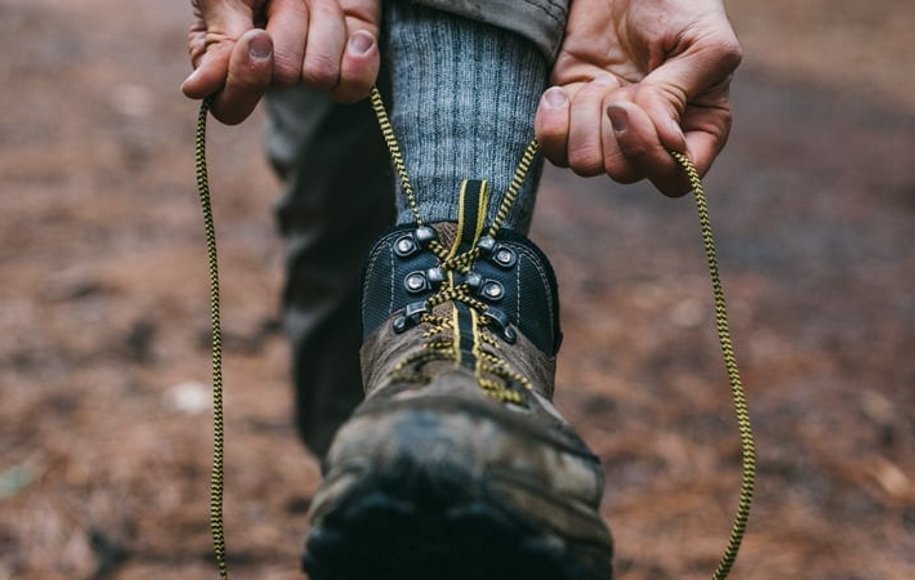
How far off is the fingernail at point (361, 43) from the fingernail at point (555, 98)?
0.21 m

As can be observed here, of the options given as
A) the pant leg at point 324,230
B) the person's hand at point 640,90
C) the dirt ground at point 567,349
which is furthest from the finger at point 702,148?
the dirt ground at point 567,349

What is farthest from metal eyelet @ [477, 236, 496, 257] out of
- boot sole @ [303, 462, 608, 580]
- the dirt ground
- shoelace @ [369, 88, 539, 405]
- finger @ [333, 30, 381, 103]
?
the dirt ground

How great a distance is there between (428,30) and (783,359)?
2.06m

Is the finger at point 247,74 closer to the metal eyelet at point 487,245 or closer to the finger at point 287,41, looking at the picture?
the finger at point 287,41

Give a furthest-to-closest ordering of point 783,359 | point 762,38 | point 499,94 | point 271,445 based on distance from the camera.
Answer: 1. point 762,38
2. point 783,359
3. point 271,445
4. point 499,94

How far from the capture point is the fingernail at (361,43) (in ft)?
3.91

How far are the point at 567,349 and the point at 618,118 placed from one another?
2010 millimetres

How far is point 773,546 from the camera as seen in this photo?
2.19 metres

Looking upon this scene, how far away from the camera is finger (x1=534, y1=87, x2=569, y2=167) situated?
1.14m

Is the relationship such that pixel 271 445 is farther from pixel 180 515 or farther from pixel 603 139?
pixel 603 139

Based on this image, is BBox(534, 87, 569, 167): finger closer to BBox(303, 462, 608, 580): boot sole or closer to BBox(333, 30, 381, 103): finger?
BBox(333, 30, 381, 103): finger

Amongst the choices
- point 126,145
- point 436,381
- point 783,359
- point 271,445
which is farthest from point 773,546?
point 126,145

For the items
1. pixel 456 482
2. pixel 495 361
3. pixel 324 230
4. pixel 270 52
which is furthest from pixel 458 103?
pixel 324 230

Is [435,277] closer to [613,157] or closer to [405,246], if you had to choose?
[405,246]
